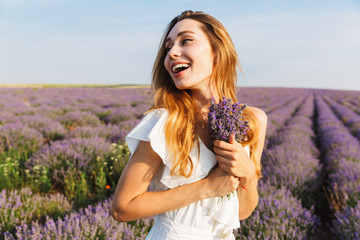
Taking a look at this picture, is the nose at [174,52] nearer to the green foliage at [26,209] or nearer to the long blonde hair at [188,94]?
the long blonde hair at [188,94]

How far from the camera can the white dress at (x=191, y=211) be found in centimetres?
110

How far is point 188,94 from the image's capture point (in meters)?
1.32

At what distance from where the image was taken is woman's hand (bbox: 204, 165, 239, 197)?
3.53 feet

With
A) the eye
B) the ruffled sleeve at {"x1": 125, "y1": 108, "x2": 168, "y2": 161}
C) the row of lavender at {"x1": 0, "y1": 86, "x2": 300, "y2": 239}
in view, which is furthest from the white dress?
the row of lavender at {"x1": 0, "y1": 86, "x2": 300, "y2": 239}

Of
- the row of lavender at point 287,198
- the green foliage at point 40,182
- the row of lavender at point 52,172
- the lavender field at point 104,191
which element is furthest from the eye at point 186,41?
the green foliage at point 40,182

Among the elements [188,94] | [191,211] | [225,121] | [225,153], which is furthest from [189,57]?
[191,211]

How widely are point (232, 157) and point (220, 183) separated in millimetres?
149

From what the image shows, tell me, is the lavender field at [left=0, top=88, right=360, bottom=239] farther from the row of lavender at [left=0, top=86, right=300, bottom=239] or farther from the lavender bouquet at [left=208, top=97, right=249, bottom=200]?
the lavender bouquet at [left=208, top=97, right=249, bottom=200]

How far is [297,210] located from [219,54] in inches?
93.3

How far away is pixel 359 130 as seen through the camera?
849cm

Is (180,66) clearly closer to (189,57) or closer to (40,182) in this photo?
(189,57)

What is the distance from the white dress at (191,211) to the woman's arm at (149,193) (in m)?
0.05

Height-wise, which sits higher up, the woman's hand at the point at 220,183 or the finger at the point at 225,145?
the finger at the point at 225,145

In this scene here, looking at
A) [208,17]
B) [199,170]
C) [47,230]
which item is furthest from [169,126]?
[47,230]
